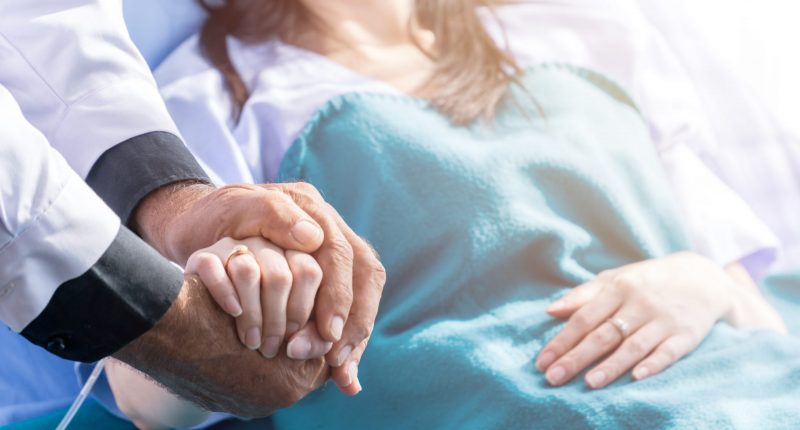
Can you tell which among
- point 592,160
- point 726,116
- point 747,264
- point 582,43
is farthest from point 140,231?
point 726,116

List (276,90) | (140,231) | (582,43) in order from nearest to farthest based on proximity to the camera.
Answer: (140,231), (276,90), (582,43)

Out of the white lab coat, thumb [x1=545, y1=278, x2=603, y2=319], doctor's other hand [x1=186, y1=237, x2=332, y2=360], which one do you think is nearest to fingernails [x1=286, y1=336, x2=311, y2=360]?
doctor's other hand [x1=186, y1=237, x2=332, y2=360]

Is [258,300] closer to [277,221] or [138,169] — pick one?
[277,221]

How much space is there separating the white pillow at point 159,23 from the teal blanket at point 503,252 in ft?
0.86

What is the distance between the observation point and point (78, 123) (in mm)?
932

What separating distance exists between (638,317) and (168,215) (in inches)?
19.8

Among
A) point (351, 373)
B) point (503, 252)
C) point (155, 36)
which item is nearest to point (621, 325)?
point (503, 252)

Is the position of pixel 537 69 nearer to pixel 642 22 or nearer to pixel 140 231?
pixel 642 22

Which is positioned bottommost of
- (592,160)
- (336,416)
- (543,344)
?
(336,416)

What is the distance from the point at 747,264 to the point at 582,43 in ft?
1.22

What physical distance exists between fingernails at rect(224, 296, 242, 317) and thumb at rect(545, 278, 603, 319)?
16.3 inches

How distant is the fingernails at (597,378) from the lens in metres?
0.98

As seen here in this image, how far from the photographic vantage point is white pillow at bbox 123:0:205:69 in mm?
1243

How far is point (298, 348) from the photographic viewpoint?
0.79 metres
